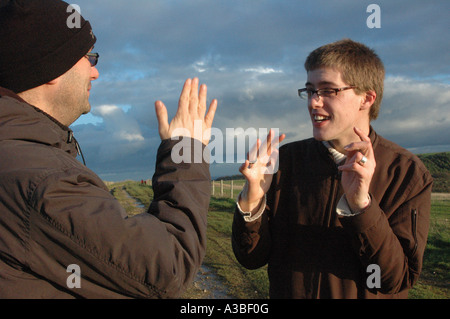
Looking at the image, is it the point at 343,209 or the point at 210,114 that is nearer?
the point at 210,114

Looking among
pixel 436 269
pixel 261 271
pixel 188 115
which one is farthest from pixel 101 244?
pixel 436 269

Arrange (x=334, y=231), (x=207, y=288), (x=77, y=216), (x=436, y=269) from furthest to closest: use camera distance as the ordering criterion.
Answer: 1. (x=436, y=269)
2. (x=207, y=288)
3. (x=334, y=231)
4. (x=77, y=216)

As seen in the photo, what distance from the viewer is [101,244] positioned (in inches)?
54.9

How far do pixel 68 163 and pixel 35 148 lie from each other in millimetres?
136

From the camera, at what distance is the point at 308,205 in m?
2.71

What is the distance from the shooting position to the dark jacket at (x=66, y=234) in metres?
1.36

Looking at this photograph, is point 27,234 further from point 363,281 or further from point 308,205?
point 363,281

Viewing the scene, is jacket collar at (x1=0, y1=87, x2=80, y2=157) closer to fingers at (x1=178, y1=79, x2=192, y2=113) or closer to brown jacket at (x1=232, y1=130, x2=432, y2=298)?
fingers at (x1=178, y1=79, x2=192, y2=113)

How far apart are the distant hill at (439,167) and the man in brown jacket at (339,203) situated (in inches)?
1706

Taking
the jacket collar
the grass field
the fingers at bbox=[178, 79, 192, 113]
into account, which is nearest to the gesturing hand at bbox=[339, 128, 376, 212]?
the fingers at bbox=[178, 79, 192, 113]

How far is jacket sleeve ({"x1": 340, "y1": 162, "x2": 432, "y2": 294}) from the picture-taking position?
2246mm

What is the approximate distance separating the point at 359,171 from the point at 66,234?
164cm

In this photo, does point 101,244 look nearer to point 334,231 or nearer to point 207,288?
point 334,231
